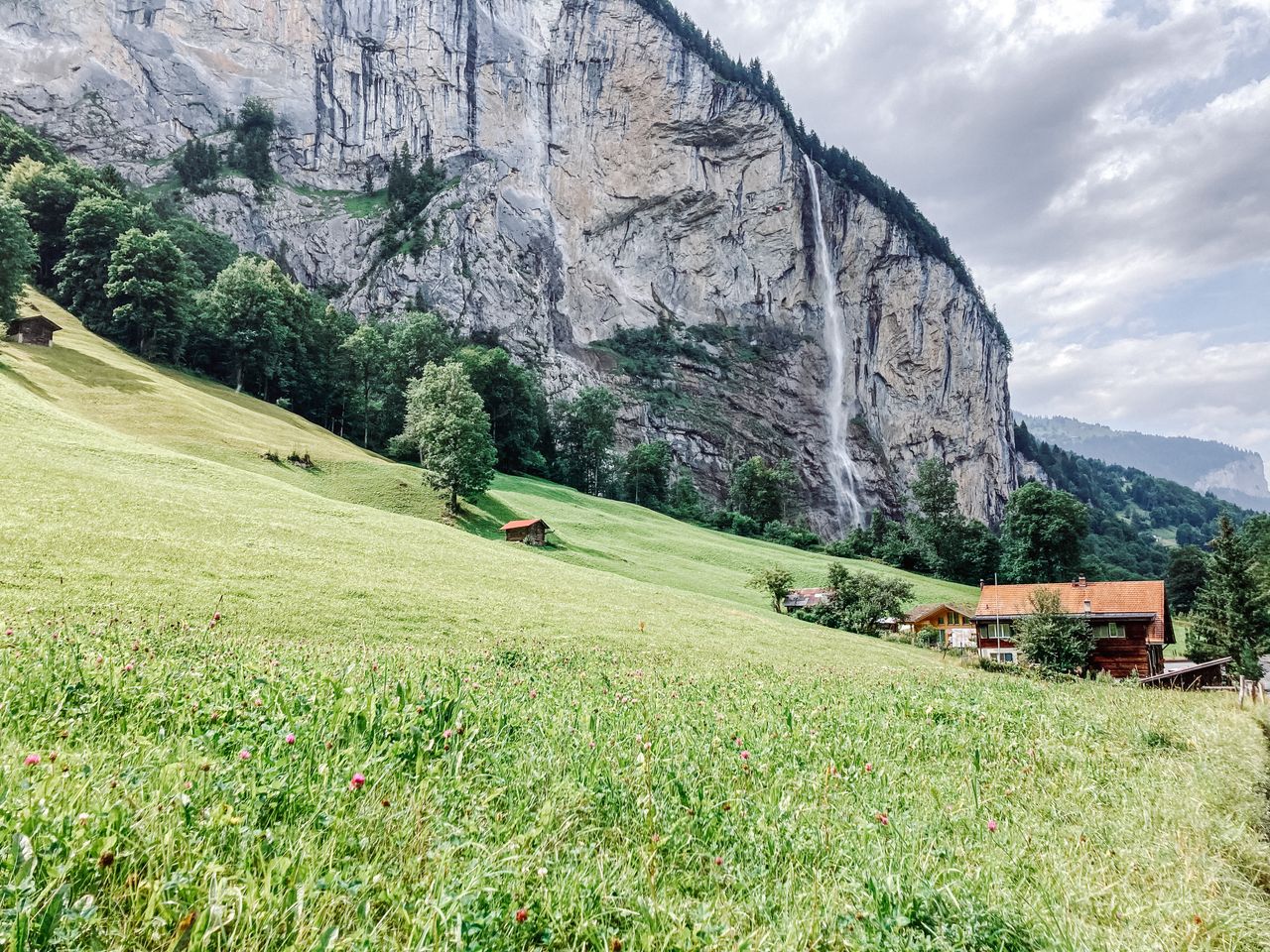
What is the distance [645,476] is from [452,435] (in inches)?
2347

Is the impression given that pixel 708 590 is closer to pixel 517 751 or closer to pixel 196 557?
pixel 196 557

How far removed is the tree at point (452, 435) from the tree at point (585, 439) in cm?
4332

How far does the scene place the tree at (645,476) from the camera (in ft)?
364

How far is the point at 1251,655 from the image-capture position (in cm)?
4825

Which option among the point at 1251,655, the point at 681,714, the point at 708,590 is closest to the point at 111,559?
the point at 681,714

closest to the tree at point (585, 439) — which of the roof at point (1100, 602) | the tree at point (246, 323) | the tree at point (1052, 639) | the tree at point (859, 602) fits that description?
the tree at point (246, 323)

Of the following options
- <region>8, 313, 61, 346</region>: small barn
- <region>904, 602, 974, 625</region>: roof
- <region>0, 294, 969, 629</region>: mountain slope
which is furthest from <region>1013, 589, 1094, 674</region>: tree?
<region>8, 313, 61, 346</region>: small barn

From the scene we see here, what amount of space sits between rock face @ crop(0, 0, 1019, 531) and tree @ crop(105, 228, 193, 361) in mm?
60210

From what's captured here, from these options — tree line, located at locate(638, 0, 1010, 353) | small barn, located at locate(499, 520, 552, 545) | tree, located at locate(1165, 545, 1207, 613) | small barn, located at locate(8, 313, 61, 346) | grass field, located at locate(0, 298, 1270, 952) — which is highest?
tree line, located at locate(638, 0, 1010, 353)

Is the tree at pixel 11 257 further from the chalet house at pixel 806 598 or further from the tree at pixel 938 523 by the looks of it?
the tree at pixel 938 523

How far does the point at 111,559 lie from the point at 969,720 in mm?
20691

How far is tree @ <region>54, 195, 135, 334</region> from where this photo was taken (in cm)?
7094

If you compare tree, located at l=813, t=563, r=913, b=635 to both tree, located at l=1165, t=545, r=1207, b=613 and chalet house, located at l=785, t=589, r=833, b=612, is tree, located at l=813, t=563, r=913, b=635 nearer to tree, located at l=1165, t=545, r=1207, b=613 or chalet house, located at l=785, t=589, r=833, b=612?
chalet house, located at l=785, t=589, r=833, b=612

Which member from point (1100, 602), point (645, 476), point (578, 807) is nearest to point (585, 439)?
point (645, 476)
